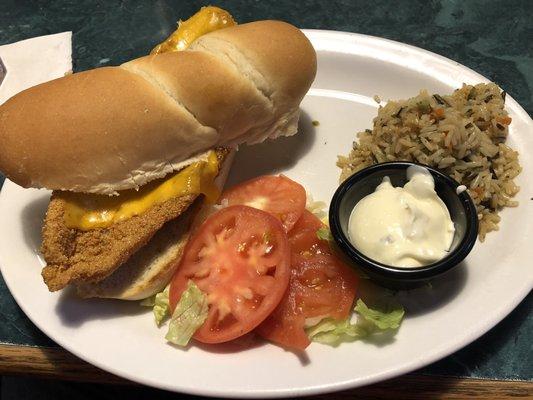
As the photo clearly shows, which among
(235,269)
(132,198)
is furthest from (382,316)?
(132,198)

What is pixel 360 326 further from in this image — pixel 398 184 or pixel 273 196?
pixel 273 196

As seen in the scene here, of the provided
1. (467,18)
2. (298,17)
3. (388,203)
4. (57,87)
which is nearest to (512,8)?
(467,18)

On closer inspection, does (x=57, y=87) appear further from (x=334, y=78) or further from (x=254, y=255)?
(x=334, y=78)

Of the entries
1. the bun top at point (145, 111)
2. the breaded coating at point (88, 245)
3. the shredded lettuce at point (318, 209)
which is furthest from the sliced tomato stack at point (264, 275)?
the bun top at point (145, 111)

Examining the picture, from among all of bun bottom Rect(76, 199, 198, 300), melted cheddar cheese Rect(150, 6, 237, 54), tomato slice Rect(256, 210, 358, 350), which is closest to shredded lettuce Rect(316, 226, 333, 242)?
tomato slice Rect(256, 210, 358, 350)

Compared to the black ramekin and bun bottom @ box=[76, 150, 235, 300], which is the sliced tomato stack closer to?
bun bottom @ box=[76, 150, 235, 300]
